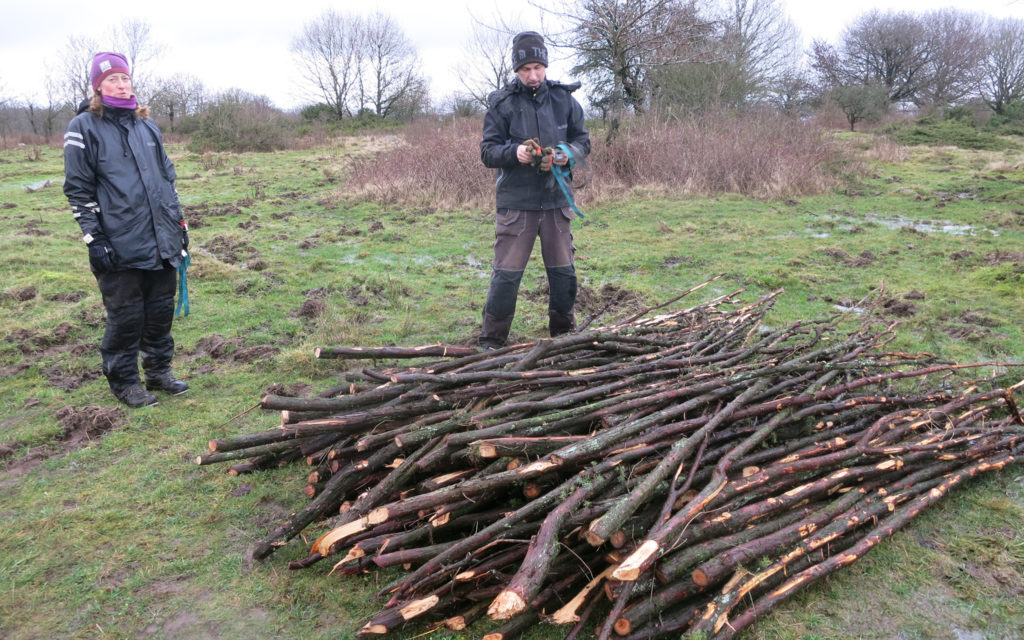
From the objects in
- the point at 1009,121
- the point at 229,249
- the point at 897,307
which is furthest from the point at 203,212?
the point at 1009,121

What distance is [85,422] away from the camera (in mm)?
4051

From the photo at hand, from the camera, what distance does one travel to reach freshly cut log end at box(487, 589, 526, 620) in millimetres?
1934

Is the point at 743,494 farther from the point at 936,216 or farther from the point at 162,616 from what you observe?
the point at 936,216

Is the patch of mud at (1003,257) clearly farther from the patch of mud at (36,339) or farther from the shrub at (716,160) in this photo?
the patch of mud at (36,339)

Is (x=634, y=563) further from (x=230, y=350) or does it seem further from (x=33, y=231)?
(x=33, y=231)

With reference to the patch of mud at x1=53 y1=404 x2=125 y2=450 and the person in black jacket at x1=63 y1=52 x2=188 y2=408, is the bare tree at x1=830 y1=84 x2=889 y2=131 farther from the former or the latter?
the patch of mud at x1=53 y1=404 x2=125 y2=450

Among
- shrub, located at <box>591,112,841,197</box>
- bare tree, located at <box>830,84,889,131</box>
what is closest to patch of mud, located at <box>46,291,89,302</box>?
shrub, located at <box>591,112,841,197</box>

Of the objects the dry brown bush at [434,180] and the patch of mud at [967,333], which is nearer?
the patch of mud at [967,333]

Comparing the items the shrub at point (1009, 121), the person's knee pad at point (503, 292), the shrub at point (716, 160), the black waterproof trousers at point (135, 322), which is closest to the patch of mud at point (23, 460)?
the black waterproof trousers at point (135, 322)

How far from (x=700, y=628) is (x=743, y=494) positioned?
0.67 metres

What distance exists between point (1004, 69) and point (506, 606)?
1734 inches

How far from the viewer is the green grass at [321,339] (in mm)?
2477

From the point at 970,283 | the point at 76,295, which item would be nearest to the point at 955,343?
the point at 970,283

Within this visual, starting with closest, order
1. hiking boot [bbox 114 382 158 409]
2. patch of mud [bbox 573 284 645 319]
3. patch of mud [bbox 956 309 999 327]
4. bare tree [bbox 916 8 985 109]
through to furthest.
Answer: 1. hiking boot [bbox 114 382 158 409]
2. patch of mud [bbox 956 309 999 327]
3. patch of mud [bbox 573 284 645 319]
4. bare tree [bbox 916 8 985 109]
